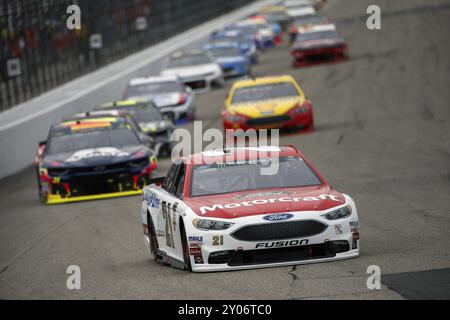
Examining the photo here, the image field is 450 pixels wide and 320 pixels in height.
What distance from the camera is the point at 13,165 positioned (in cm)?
2511

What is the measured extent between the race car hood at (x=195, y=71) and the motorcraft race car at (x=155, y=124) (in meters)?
13.2

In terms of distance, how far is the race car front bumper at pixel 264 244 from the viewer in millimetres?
10859

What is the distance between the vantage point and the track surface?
408 inches

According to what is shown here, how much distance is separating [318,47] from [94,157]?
24.3 meters

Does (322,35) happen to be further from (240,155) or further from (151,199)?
(240,155)

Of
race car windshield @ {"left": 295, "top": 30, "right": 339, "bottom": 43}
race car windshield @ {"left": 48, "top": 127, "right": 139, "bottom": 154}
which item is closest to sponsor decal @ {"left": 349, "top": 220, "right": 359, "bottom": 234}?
race car windshield @ {"left": 48, "top": 127, "right": 139, "bottom": 154}

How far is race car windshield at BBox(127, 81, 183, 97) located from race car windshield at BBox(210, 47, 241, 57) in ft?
42.7

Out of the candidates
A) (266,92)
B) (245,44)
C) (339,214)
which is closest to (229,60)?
(245,44)

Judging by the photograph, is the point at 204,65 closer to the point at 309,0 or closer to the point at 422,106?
the point at 422,106

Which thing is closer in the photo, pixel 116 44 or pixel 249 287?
pixel 249 287

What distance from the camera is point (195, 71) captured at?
4059 centimetres

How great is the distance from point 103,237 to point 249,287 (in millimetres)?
5030
